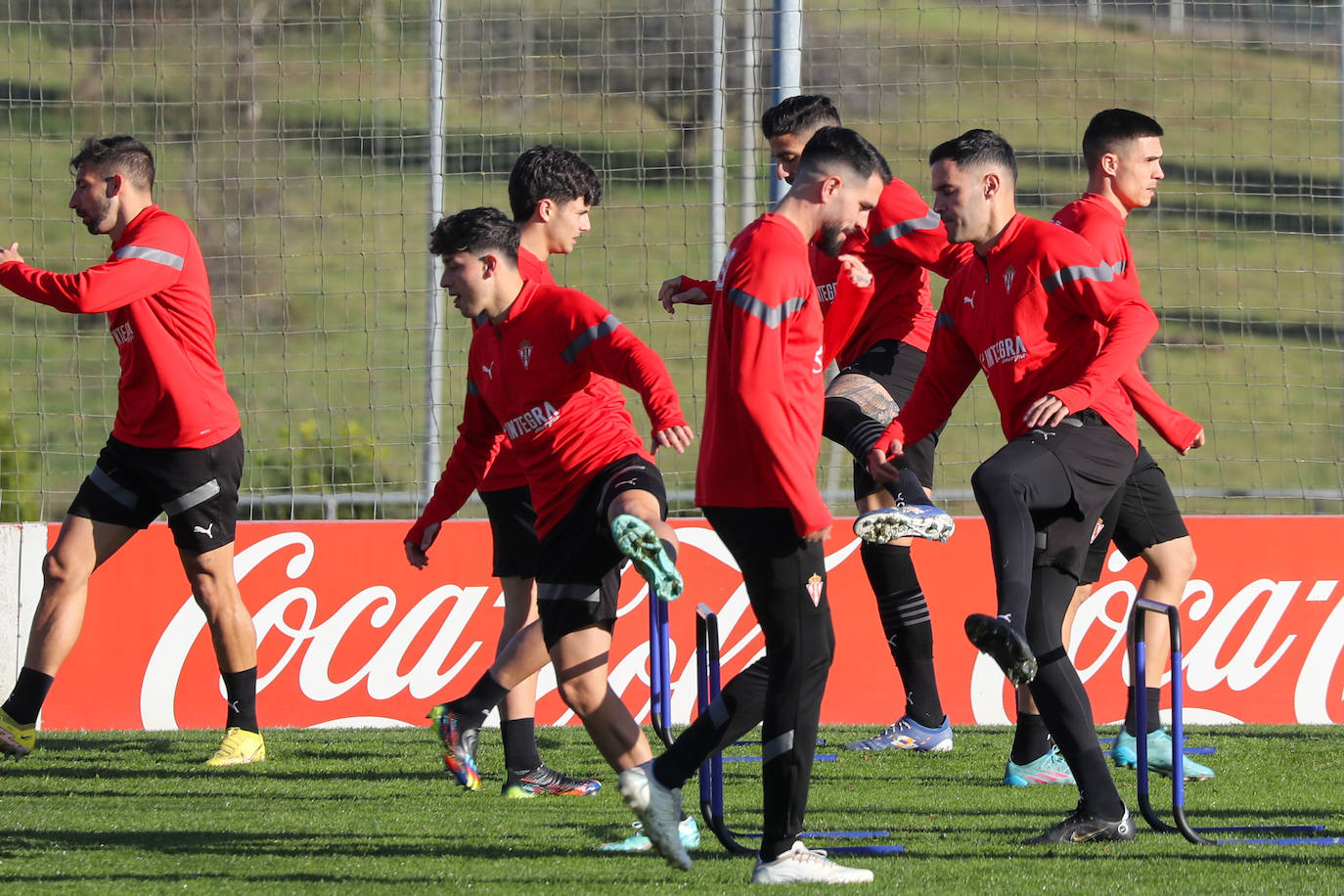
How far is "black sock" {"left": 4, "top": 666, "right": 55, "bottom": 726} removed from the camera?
231 inches

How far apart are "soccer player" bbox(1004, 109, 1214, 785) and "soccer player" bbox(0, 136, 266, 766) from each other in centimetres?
303

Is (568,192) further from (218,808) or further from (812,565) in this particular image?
(218,808)

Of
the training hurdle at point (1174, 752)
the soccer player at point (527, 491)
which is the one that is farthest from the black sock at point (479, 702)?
the training hurdle at point (1174, 752)

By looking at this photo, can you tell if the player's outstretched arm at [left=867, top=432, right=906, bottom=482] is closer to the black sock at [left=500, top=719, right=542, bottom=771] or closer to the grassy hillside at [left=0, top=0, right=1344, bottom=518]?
the black sock at [left=500, top=719, right=542, bottom=771]

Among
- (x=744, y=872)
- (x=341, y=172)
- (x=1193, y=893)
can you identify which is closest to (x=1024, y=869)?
(x=1193, y=893)

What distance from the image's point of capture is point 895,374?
6.07 metres

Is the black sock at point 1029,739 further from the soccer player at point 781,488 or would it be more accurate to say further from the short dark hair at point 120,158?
the short dark hair at point 120,158

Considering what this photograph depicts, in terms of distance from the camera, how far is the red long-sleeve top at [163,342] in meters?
5.97

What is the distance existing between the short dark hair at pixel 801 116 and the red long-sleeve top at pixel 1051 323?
124 centimetres

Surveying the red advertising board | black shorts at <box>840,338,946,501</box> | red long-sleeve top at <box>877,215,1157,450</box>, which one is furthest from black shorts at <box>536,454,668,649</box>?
the red advertising board

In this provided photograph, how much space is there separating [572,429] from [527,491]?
0.90 meters

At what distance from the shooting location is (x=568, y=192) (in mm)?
5277

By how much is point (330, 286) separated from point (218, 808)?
18730mm

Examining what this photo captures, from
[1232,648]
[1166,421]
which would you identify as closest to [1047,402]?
[1166,421]
